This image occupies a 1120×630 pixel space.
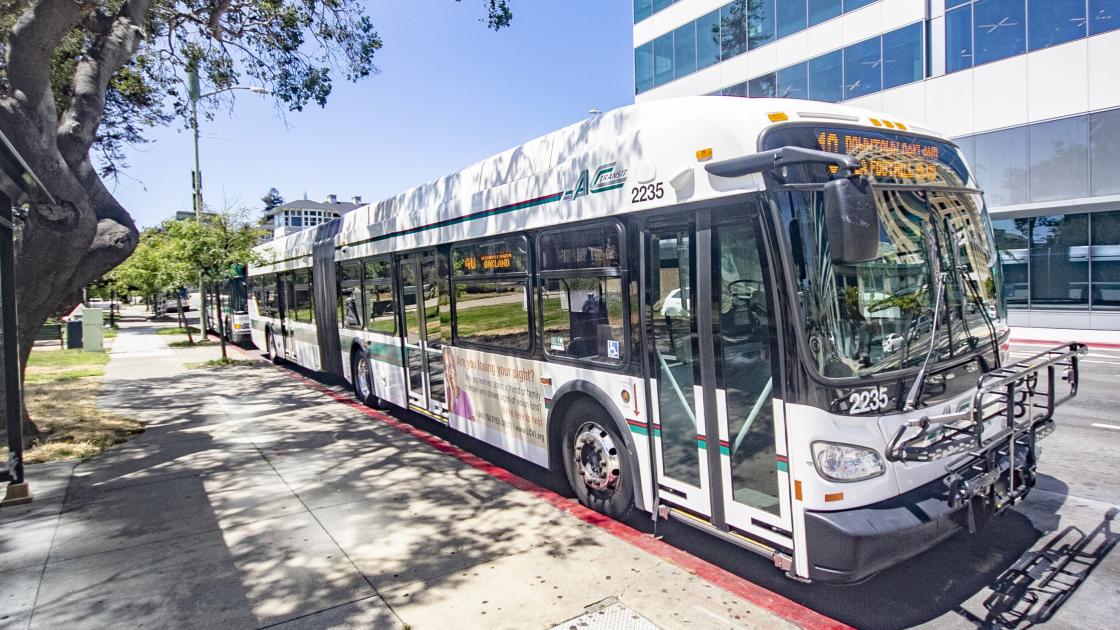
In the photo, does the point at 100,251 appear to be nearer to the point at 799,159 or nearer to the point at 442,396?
the point at 442,396

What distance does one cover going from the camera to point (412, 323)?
8648 mm

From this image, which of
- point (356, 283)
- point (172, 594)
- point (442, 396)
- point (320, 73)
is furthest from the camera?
point (320, 73)

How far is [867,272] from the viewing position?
383cm

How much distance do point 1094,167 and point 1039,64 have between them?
11.4 feet

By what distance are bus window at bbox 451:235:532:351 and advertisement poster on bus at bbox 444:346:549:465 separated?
0.22 m

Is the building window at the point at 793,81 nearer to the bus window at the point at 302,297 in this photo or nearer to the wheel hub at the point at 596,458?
the bus window at the point at 302,297

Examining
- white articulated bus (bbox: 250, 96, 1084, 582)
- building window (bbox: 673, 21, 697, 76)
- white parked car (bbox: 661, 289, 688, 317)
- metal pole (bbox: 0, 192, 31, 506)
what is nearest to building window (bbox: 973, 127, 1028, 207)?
building window (bbox: 673, 21, 697, 76)

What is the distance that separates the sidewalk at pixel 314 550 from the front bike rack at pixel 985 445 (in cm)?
128

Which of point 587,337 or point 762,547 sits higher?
point 587,337

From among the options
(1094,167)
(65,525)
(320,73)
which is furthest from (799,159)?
(1094,167)

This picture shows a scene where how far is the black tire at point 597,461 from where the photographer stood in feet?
17.1

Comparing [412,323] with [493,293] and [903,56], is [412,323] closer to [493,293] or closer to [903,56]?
[493,293]

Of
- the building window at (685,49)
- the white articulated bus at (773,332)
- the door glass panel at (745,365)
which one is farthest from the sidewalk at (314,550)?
the building window at (685,49)

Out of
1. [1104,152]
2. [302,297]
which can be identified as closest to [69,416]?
[302,297]
